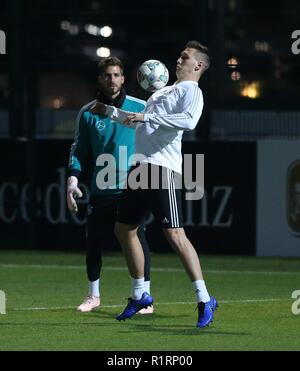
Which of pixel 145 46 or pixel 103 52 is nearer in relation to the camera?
pixel 145 46

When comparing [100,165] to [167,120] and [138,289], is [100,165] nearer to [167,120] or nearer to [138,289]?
[138,289]

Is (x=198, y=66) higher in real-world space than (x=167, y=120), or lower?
higher

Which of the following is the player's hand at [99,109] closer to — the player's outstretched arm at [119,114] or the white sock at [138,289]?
the player's outstretched arm at [119,114]

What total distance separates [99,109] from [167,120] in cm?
98

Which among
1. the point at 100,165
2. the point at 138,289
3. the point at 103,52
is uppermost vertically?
the point at 103,52

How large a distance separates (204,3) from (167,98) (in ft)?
21.1

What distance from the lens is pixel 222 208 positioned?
54.5 feet

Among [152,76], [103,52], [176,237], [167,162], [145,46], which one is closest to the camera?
[176,237]

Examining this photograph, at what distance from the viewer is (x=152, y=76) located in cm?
1144

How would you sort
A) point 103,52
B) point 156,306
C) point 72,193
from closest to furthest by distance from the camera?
point 72,193 < point 156,306 < point 103,52

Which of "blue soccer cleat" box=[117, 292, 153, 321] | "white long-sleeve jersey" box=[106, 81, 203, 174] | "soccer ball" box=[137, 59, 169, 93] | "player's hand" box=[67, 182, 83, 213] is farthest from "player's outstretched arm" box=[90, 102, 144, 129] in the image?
"blue soccer cleat" box=[117, 292, 153, 321]

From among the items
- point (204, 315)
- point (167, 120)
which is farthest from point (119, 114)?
point (204, 315)

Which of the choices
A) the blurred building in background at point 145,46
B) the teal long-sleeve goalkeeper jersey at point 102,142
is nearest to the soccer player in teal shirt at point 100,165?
the teal long-sleeve goalkeeper jersey at point 102,142
